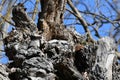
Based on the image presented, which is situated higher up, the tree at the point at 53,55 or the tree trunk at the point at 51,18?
the tree trunk at the point at 51,18

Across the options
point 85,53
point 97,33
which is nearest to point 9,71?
point 85,53

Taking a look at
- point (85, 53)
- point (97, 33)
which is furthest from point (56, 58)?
point (97, 33)

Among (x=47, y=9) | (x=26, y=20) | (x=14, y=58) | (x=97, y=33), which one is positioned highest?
(x=97, y=33)

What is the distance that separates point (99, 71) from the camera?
3.56ft

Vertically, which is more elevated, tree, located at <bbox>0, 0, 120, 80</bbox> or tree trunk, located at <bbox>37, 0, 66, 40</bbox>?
tree trunk, located at <bbox>37, 0, 66, 40</bbox>

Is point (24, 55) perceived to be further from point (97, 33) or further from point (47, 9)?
point (97, 33)

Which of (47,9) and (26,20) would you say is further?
(47,9)

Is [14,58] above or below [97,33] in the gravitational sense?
below

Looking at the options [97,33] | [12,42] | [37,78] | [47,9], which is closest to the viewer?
[37,78]

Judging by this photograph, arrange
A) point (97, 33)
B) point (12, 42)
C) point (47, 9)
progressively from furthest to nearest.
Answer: point (97, 33) → point (47, 9) → point (12, 42)

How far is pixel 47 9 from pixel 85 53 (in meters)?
0.34

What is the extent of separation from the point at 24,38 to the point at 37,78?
0.18 metres

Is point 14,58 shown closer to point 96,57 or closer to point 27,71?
point 27,71

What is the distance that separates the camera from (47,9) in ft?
4.64
